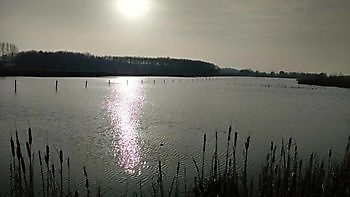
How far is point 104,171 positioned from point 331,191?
7.86m

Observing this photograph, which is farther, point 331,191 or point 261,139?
point 261,139

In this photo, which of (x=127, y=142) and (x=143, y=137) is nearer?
(x=127, y=142)

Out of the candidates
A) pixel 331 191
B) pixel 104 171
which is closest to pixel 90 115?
pixel 104 171

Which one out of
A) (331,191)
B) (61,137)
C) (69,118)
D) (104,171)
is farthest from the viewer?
(69,118)

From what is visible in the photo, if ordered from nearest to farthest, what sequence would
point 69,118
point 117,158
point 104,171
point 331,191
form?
point 331,191 < point 104,171 < point 117,158 < point 69,118

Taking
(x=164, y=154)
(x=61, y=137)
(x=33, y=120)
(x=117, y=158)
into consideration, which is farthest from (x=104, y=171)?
(x=33, y=120)

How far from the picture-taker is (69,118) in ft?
85.8

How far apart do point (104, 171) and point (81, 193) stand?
2.51 metres

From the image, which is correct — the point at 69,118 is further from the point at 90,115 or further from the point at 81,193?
the point at 81,193

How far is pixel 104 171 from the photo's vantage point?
12672 millimetres

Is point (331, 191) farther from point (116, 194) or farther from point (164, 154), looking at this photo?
point (164, 154)

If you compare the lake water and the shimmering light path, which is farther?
the shimmering light path

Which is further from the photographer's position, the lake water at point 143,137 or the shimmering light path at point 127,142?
the shimmering light path at point 127,142

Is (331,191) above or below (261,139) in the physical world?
above
